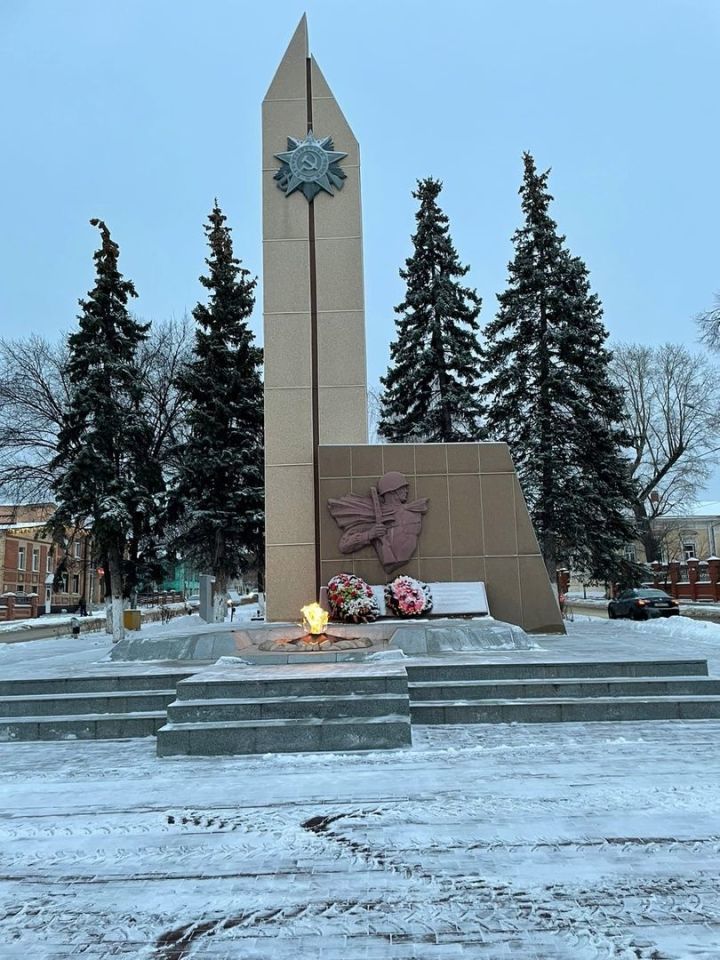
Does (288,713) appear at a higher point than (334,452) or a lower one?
lower

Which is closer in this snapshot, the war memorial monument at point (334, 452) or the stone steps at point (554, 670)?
the stone steps at point (554, 670)

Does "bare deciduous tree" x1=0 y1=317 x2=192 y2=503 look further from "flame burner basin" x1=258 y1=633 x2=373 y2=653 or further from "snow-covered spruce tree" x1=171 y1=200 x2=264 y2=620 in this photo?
"flame burner basin" x1=258 y1=633 x2=373 y2=653

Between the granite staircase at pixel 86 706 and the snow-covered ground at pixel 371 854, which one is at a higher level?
the granite staircase at pixel 86 706

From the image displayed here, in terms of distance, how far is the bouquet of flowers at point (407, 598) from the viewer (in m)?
12.4

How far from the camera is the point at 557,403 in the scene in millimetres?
23125

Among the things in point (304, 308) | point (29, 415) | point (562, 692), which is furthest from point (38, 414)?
point (562, 692)

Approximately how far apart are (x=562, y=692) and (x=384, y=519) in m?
6.99

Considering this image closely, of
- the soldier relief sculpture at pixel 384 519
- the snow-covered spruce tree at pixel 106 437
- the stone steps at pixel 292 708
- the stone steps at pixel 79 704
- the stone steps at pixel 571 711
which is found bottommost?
the stone steps at pixel 571 711

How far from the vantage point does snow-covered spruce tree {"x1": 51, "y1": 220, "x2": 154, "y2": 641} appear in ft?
63.3

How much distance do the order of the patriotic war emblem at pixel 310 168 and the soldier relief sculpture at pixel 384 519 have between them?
7.01 metres

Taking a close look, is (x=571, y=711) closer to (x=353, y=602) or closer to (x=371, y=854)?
(x=371, y=854)

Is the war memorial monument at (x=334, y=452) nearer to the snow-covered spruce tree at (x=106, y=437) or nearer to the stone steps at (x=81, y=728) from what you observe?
the snow-covered spruce tree at (x=106, y=437)

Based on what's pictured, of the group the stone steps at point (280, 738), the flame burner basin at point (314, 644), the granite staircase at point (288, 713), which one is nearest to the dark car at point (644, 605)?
the flame burner basin at point (314, 644)

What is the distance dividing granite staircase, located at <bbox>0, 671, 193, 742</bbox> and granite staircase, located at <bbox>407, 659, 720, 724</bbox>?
261 centimetres
